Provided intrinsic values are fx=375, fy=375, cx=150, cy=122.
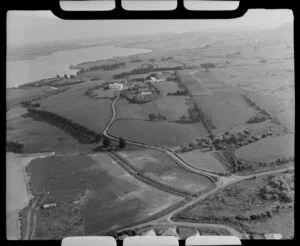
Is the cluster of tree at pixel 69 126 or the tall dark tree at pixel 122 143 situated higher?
the cluster of tree at pixel 69 126

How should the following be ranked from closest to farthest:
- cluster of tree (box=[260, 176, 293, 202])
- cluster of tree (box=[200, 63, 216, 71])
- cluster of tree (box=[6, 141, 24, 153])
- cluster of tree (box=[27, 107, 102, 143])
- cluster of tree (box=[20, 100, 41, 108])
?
cluster of tree (box=[260, 176, 293, 202]) → cluster of tree (box=[6, 141, 24, 153]) → cluster of tree (box=[20, 100, 41, 108]) → cluster of tree (box=[27, 107, 102, 143]) → cluster of tree (box=[200, 63, 216, 71])

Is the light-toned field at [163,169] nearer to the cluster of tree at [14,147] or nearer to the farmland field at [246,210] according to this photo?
the farmland field at [246,210]

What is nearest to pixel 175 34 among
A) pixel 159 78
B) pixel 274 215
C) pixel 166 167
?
pixel 159 78

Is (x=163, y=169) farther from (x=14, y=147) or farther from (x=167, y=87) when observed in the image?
(x=14, y=147)

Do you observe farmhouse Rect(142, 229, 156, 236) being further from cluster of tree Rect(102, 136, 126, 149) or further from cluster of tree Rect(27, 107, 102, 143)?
cluster of tree Rect(27, 107, 102, 143)

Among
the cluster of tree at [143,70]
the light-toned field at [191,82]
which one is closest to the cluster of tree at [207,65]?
the light-toned field at [191,82]

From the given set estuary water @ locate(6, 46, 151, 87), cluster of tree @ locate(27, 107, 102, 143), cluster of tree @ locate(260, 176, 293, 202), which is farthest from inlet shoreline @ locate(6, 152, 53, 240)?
cluster of tree @ locate(260, 176, 293, 202)

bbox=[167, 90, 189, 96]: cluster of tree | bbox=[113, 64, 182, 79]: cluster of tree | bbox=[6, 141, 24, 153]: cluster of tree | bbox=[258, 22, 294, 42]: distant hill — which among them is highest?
bbox=[258, 22, 294, 42]: distant hill
